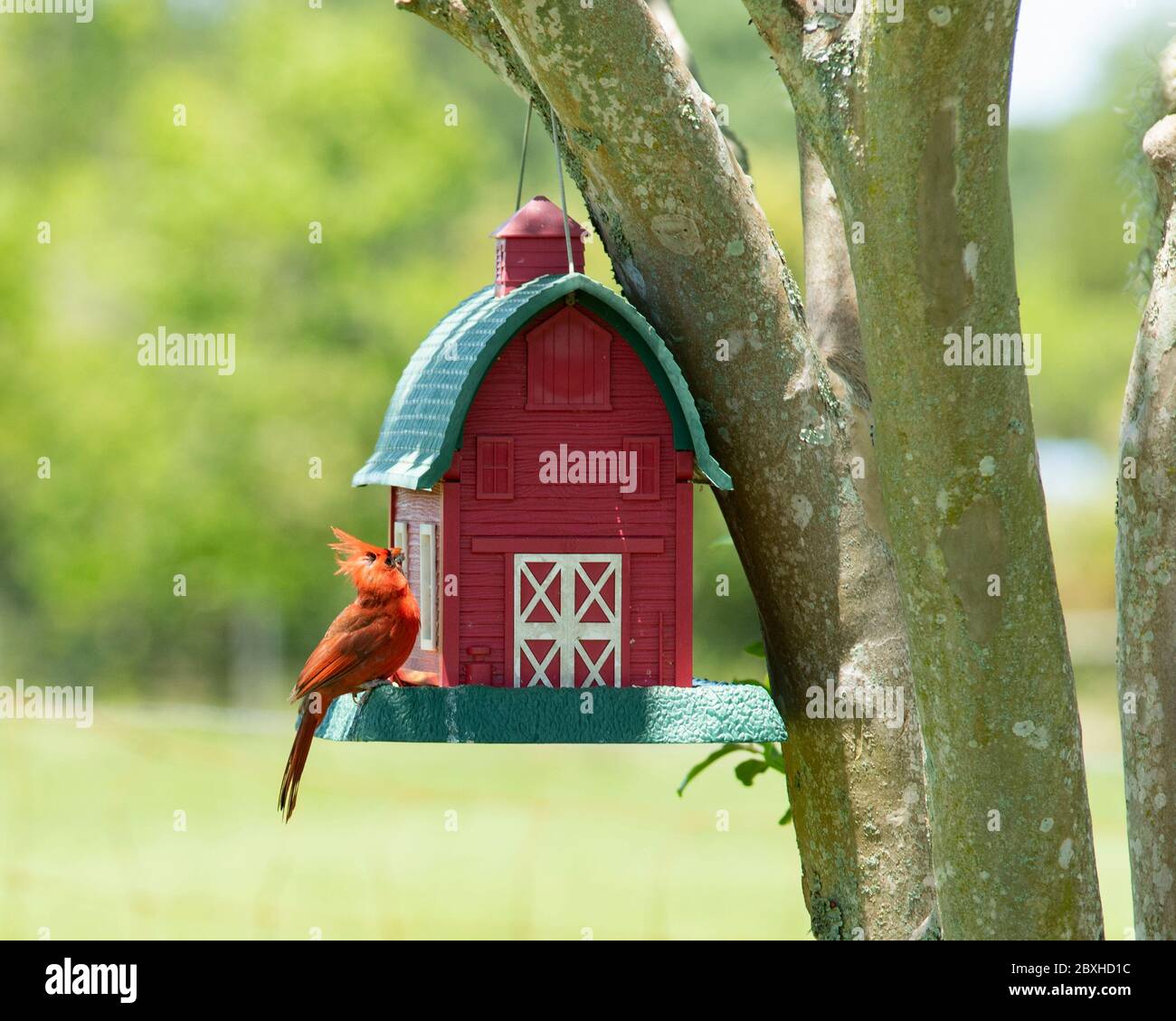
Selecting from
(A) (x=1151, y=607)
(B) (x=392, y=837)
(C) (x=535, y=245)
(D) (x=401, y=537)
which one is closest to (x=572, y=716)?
(D) (x=401, y=537)

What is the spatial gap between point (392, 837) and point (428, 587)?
16077 mm

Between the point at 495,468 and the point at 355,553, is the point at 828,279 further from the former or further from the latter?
the point at 355,553

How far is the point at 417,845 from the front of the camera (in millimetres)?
17938

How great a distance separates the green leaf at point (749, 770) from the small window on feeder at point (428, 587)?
3.22ft

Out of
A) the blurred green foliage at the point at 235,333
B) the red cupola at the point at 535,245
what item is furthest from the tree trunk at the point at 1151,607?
the blurred green foliage at the point at 235,333

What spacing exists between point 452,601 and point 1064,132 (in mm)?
38155

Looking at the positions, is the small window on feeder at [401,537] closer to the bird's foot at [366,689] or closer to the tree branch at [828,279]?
the bird's foot at [366,689]

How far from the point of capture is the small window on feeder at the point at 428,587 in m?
3.02

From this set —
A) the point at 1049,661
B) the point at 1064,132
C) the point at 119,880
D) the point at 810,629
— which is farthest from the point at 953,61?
the point at 1064,132

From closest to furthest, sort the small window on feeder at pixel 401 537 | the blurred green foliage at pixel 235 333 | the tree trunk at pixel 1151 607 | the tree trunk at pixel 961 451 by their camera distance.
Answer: the tree trunk at pixel 961 451, the tree trunk at pixel 1151 607, the small window on feeder at pixel 401 537, the blurred green foliage at pixel 235 333

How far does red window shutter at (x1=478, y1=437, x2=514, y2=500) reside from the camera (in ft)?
9.50

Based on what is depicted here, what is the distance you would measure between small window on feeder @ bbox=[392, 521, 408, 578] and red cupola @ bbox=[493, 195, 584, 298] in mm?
595
